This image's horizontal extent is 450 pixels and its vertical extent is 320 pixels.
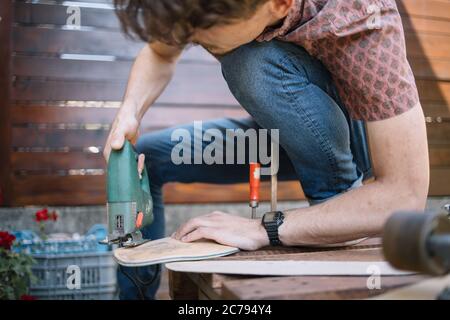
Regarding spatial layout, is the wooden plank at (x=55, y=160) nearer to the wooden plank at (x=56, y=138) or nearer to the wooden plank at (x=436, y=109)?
the wooden plank at (x=56, y=138)

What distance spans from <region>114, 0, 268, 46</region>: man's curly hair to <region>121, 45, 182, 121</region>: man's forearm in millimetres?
369

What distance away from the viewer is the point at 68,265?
6.64 feet

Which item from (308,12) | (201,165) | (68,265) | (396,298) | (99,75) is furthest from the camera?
(99,75)

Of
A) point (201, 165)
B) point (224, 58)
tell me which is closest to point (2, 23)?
point (201, 165)

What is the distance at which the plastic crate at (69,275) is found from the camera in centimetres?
203

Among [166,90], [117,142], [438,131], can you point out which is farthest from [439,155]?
[117,142]

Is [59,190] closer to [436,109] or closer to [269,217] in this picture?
[269,217]

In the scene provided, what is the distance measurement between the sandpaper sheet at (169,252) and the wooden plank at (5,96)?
1659mm

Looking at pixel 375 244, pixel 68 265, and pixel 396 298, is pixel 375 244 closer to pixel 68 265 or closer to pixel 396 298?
pixel 396 298

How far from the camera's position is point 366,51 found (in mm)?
942

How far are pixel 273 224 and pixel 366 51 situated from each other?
406 millimetres

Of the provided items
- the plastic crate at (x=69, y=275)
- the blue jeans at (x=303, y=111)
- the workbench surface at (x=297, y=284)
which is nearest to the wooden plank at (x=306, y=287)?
the workbench surface at (x=297, y=284)

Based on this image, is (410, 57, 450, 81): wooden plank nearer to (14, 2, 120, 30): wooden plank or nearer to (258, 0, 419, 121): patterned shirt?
(14, 2, 120, 30): wooden plank

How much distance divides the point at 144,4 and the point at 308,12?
1.17ft
